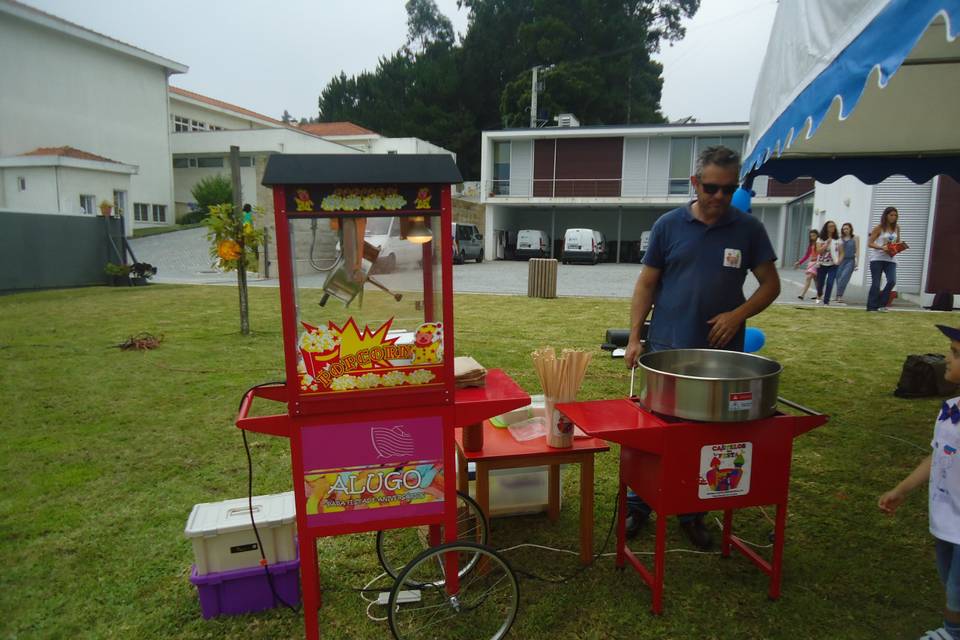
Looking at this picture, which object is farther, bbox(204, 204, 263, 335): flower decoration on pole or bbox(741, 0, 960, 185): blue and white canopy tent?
bbox(204, 204, 263, 335): flower decoration on pole

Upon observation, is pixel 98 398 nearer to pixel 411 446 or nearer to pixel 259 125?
pixel 411 446

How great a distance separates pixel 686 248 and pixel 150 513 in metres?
3.15

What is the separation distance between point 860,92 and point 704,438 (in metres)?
1.29

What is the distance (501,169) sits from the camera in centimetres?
2961

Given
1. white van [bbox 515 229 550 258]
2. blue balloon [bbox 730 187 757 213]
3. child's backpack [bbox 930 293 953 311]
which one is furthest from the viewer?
white van [bbox 515 229 550 258]

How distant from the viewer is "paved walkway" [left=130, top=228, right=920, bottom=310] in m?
13.6

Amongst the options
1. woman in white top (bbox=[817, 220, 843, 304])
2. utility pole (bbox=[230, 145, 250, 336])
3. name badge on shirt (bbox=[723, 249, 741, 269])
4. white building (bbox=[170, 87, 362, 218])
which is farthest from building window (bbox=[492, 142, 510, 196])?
name badge on shirt (bbox=[723, 249, 741, 269])

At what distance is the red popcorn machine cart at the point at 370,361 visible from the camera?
6.63 ft

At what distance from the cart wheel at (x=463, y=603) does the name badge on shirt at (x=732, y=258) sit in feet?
5.40

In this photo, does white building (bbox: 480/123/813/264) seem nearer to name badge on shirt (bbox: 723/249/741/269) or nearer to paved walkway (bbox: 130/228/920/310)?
paved walkway (bbox: 130/228/920/310)

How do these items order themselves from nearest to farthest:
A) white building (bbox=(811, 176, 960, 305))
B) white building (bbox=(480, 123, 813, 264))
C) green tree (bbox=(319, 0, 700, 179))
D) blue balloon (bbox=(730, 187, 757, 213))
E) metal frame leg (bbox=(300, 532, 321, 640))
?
metal frame leg (bbox=(300, 532, 321, 640)) < blue balloon (bbox=(730, 187, 757, 213)) < white building (bbox=(811, 176, 960, 305)) < white building (bbox=(480, 123, 813, 264)) < green tree (bbox=(319, 0, 700, 179))

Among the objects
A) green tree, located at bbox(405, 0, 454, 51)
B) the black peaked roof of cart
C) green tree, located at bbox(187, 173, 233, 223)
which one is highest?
green tree, located at bbox(405, 0, 454, 51)

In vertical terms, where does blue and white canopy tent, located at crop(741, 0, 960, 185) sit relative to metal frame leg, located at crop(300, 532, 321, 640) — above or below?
above

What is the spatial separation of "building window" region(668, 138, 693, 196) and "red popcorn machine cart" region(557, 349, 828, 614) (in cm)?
2703
